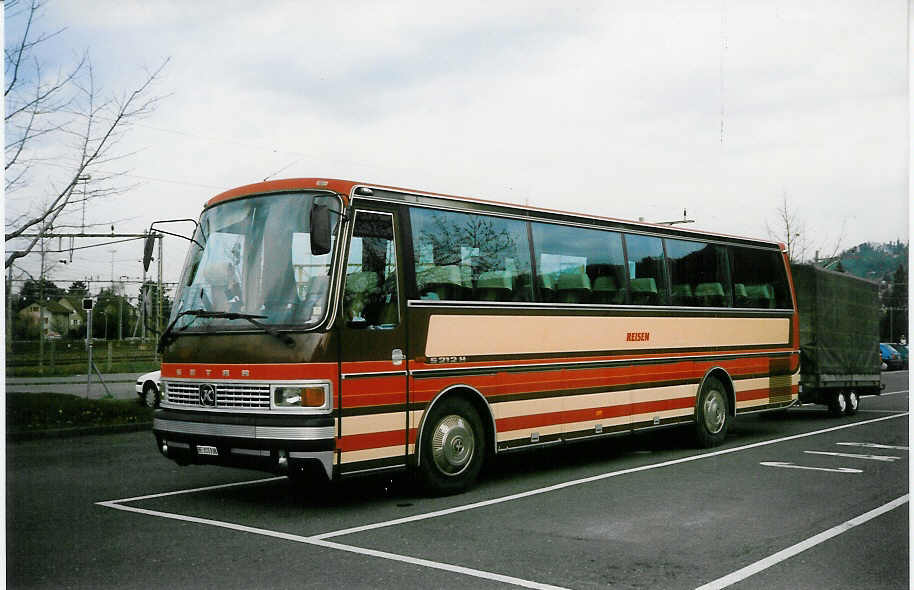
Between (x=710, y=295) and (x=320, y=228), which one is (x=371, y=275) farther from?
(x=710, y=295)

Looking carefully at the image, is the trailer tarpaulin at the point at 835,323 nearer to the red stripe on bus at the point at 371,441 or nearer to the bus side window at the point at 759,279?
the bus side window at the point at 759,279

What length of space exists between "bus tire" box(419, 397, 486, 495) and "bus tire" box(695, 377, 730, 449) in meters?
4.77

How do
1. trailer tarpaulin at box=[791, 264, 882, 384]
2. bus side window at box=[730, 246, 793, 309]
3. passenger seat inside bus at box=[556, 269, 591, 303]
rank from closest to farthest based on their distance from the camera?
passenger seat inside bus at box=[556, 269, 591, 303] → bus side window at box=[730, 246, 793, 309] → trailer tarpaulin at box=[791, 264, 882, 384]

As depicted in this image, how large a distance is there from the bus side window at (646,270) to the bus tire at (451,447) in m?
3.58

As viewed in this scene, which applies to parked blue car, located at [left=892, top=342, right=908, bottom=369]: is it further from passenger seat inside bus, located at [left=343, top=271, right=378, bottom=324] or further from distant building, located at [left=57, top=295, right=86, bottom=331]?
passenger seat inside bus, located at [left=343, top=271, right=378, bottom=324]

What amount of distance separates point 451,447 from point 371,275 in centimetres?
203

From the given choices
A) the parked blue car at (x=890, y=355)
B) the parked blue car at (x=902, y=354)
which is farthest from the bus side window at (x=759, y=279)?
the parked blue car at (x=890, y=355)

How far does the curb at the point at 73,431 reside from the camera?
15719 mm

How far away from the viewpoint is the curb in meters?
15.7

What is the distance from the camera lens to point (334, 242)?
880cm

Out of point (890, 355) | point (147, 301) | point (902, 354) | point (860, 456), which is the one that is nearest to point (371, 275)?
point (147, 301)

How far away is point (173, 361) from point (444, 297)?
2781 mm

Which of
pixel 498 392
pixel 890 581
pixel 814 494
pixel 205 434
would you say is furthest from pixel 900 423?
pixel 205 434

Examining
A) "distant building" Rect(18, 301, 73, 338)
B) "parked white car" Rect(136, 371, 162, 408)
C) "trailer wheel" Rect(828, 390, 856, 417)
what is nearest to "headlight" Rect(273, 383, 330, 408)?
"distant building" Rect(18, 301, 73, 338)
